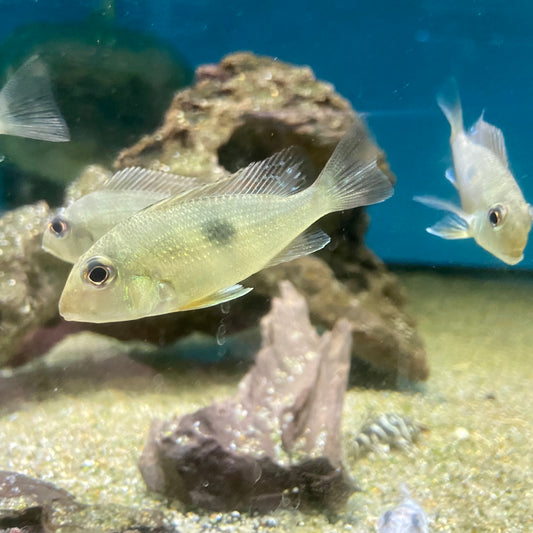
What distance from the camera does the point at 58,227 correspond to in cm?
228

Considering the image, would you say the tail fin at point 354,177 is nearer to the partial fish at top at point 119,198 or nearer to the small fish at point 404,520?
the partial fish at top at point 119,198

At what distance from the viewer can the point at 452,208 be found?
208cm

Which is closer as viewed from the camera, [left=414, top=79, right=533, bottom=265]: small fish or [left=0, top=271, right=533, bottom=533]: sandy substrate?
[left=414, top=79, right=533, bottom=265]: small fish

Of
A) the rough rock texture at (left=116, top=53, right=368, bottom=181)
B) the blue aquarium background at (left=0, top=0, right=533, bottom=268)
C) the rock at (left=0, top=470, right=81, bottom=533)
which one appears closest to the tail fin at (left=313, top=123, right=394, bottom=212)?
the rock at (left=0, top=470, right=81, bottom=533)

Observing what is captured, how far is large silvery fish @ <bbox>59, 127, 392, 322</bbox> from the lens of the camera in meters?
1.43

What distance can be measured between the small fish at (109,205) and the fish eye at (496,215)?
107cm

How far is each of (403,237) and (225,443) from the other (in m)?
4.98

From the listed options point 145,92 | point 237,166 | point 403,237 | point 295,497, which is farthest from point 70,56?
point 295,497

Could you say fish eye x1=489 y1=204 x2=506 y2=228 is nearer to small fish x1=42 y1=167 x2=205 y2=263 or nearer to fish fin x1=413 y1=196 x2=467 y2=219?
fish fin x1=413 y1=196 x2=467 y2=219

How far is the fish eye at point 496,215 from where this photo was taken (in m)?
1.91

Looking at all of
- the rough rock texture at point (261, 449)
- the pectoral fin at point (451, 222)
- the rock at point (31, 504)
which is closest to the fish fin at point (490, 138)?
the pectoral fin at point (451, 222)

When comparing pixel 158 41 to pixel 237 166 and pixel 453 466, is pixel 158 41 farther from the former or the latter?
pixel 453 466

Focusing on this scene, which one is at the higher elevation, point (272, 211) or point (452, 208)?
point (452, 208)

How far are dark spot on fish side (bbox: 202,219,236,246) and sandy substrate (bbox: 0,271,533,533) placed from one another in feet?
3.41
